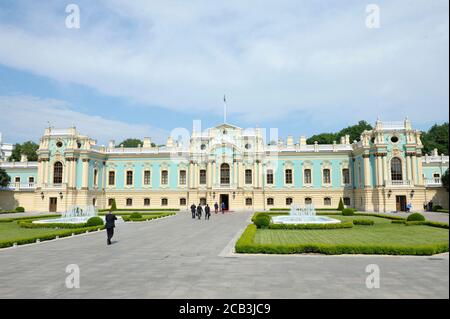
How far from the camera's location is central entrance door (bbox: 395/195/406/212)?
4205 centimetres

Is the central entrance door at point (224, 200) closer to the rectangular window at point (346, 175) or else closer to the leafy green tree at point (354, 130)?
the rectangular window at point (346, 175)

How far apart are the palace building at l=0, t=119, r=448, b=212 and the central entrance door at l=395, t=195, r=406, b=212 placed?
293 centimetres

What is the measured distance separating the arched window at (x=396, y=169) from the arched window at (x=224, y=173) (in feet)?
65.2

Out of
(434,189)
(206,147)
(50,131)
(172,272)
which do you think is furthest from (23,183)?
(434,189)

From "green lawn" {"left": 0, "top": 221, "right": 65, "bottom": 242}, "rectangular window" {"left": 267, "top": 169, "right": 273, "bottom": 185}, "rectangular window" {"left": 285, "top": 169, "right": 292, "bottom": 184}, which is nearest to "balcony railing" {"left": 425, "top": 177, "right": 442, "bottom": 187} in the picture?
"rectangular window" {"left": 285, "top": 169, "right": 292, "bottom": 184}

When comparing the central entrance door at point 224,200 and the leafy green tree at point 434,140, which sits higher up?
the leafy green tree at point 434,140

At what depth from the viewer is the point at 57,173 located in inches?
1905

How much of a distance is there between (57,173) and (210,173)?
64.3ft

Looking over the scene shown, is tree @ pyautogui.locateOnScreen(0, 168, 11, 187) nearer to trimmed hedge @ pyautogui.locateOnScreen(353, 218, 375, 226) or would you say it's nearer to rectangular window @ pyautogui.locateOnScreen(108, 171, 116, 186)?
rectangular window @ pyautogui.locateOnScreen(108, 171, 116, 186)

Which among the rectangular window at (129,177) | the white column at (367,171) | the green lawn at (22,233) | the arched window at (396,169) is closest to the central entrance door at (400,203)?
the arched window at (396,169)

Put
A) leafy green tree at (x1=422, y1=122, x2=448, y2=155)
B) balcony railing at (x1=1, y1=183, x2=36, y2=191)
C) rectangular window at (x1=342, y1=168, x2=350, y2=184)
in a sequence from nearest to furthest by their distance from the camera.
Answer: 1. rectangular window at (x1=342, y1=168, x2=350, y2=184)
2. balcony railing at (x1=1, y1=183, x2=36, y2=191)
3. leafy green tree at (x1=422, y1=122, x2=448, y2=155)

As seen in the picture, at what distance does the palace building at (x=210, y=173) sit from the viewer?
4731cm
